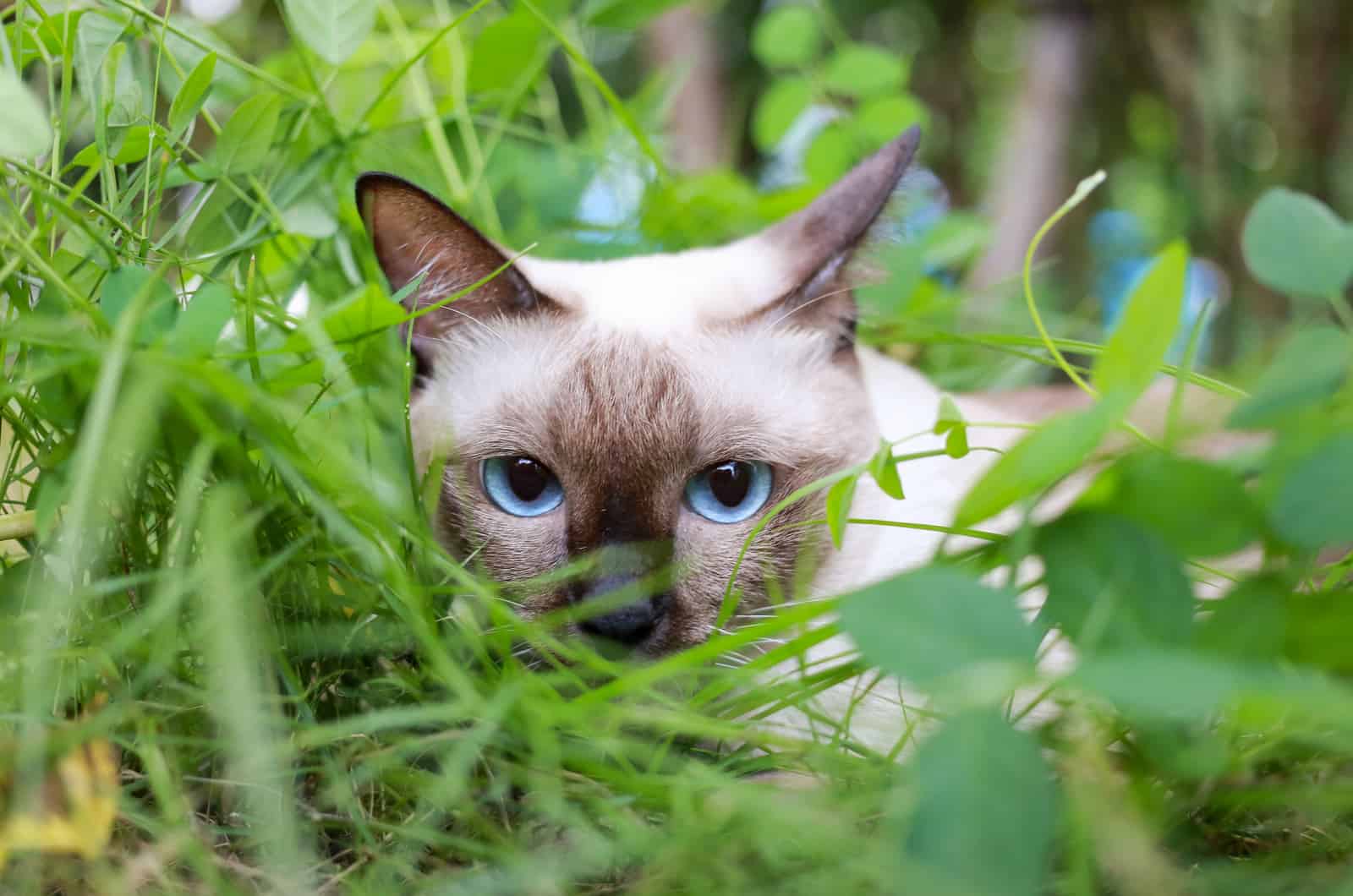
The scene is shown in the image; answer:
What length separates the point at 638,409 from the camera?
1193 mm

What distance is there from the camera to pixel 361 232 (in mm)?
1471

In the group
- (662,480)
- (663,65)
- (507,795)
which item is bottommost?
(507,795)

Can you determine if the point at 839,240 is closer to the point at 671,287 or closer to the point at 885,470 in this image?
the point at 671,287

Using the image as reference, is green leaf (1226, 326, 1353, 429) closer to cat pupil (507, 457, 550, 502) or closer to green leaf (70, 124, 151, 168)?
cat pupil (507, 457, 550, 502)

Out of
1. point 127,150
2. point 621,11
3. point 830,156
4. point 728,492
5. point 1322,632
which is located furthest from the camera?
point 830,156

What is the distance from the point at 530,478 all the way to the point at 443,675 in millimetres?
427

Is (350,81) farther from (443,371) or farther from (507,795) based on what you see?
(507,795)

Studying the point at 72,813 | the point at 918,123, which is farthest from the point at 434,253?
the point at 918,123

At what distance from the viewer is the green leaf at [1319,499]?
23.9 inches

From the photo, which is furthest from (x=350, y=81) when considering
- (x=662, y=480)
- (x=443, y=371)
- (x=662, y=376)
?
(x=662, y=480)

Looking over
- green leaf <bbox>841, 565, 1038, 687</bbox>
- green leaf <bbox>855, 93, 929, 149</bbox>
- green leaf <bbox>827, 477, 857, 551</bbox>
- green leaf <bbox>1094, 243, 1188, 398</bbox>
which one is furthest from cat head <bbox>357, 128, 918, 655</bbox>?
green leaf <bbox>855, 93, 929, 149</bbox>

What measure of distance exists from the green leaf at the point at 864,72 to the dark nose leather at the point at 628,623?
152cm

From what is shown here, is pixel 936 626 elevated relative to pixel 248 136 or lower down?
lower down

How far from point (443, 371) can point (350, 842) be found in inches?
29.5
